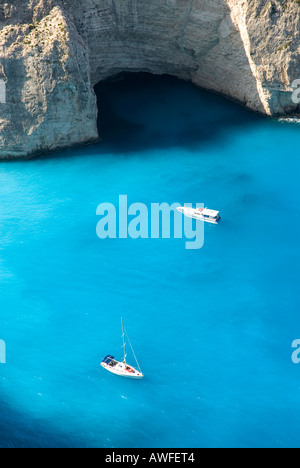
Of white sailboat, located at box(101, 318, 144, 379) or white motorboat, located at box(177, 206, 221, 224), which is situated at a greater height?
white motorboat, located at box(177, 206, 221, 224)

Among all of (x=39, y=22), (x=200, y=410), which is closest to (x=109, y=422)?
(x=200, y=410)

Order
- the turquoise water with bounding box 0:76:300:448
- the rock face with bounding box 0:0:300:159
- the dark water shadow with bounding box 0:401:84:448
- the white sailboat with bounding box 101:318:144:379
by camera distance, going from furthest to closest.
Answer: the rock face with bounding box 0:0:300:159 → the white sailboat with bounding box 101:318:144:379 → the turquoise water with bounding box 0:76:300:448 → the dark water shadow with bounding box 0:401:84:448

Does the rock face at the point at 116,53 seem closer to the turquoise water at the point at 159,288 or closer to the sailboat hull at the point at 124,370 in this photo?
the turquoise water at the point at 159,288

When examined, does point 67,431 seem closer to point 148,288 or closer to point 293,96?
point 148,288

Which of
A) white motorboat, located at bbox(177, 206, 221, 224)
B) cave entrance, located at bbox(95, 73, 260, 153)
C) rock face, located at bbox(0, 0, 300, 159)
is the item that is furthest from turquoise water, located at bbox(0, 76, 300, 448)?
rock face, located at bbox(0, 0, 300, 159)

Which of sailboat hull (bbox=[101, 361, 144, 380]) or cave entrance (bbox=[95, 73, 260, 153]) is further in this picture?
cave entrance (bbox=[95, 73, 260, 153])

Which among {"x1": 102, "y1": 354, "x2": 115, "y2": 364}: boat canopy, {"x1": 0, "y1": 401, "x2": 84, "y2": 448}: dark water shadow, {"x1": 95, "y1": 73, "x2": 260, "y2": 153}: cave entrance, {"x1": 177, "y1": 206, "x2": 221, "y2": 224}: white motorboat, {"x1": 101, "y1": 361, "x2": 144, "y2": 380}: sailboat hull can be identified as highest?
{"x1": 95, "y1": 73, "x2": 260, "y2": 153}: cave entrance

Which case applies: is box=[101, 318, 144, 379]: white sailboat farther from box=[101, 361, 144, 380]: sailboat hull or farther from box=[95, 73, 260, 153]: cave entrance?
box=[95, 73, 260, 153]: cave entrance
